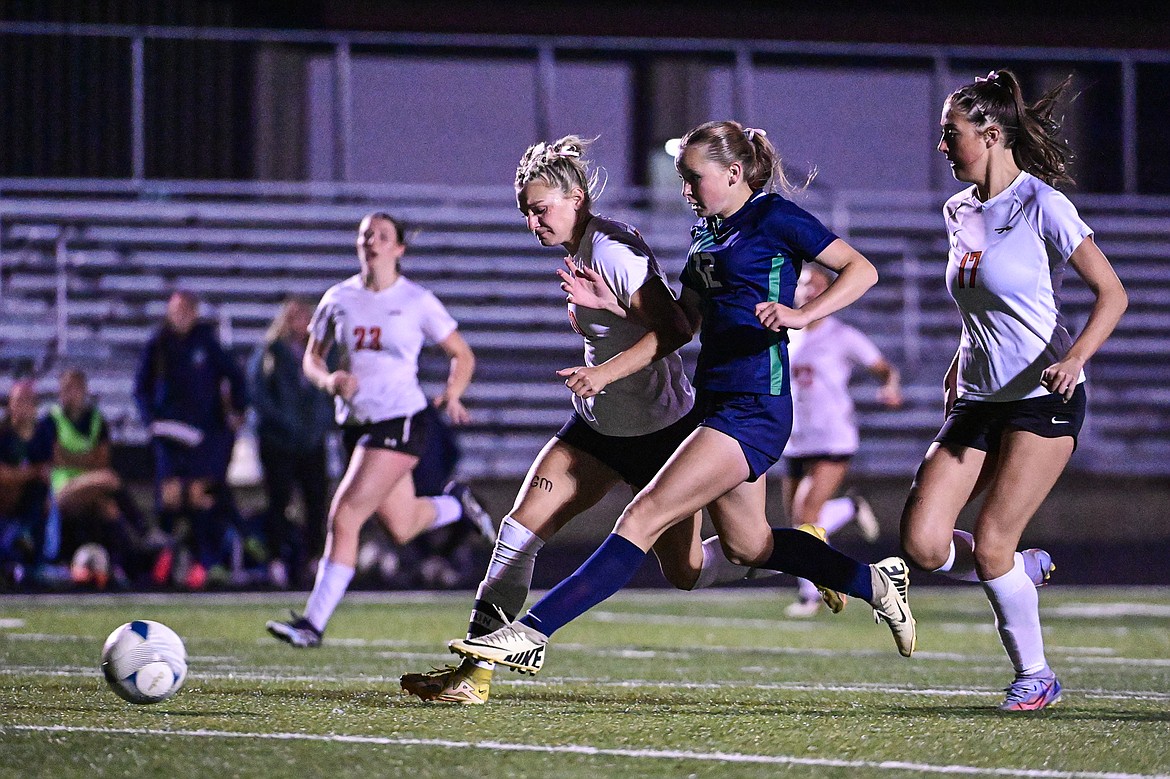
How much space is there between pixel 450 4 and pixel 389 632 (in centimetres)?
1121

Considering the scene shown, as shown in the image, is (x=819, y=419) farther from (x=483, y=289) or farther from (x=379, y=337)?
(x=483, y=289)

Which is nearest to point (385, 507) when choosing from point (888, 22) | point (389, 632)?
point (389, 632)

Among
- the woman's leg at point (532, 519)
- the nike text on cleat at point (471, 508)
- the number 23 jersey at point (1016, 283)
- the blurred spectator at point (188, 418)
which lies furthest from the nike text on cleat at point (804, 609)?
the number 23 jersey at point (1016, 283)

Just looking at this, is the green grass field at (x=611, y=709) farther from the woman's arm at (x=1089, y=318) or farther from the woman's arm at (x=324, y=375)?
the woman's arm at (x=324, y=375)

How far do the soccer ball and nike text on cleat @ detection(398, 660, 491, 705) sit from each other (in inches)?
29.5

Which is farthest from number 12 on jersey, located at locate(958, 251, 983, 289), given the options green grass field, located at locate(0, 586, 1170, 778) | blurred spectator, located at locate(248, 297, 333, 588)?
blurred spectator, located at locate(248, 297, 333, 588)

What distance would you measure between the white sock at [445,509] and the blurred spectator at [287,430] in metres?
3.94

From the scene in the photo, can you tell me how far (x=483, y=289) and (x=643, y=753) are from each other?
14.4 metres

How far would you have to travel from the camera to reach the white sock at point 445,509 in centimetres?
945

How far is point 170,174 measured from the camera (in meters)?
18.4

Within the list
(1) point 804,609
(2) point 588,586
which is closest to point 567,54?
(1) point 804,609

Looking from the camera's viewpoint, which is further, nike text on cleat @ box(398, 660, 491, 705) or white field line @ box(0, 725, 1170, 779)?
nike text on cleat @ box(398, 660, 491, 705)

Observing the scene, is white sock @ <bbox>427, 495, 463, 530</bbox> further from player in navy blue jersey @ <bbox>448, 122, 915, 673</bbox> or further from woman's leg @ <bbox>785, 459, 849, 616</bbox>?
player in navy blue jersey @ <bbox>448, 122, 915, 673</bbox>

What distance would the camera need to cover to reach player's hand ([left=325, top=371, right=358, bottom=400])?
8.56 meters
